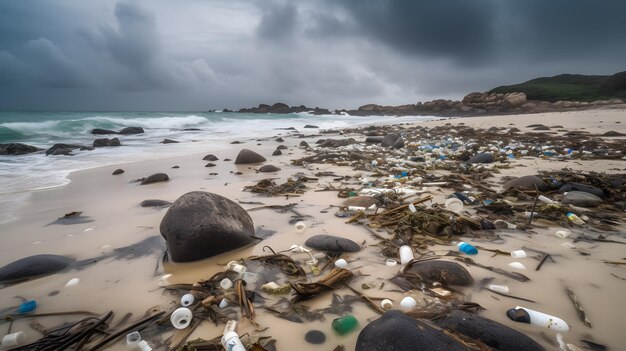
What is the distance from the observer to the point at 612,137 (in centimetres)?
969

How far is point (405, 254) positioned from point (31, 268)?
292 centimetres

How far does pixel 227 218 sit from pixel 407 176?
351cm

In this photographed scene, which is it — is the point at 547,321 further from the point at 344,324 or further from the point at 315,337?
the point at 315,337

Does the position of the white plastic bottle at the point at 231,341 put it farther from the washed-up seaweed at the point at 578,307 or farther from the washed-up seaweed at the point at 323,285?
the washed-up seaweed at the point at 578,307

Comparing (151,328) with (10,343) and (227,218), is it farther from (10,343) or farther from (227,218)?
(227,218)

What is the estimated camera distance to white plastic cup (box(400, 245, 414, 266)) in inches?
87.0

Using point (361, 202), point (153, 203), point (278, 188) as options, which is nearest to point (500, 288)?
point (361, 202)

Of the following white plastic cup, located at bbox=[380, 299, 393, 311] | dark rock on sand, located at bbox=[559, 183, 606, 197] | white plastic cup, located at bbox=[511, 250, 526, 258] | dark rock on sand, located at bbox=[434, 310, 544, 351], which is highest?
dark rock on sand, located at bbox=[559, 183, 606, 197]

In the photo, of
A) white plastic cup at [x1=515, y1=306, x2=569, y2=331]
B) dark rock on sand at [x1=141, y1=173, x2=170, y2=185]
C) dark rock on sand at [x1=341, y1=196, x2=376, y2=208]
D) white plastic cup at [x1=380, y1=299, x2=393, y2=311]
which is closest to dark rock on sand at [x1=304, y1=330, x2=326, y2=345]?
white plastic cup at [x1=380, y1=299, x2=393, y2=311]

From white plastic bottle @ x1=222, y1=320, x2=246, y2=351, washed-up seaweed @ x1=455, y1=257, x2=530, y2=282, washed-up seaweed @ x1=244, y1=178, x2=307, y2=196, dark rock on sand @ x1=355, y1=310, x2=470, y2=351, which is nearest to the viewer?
dark rock on sand @ x1=355, y1=310, x2=470, y2=351

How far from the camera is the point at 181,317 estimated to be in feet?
5.49

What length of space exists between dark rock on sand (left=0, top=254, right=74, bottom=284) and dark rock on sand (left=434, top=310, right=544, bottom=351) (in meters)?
2.87

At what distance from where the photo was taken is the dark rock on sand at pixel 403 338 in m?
1.19

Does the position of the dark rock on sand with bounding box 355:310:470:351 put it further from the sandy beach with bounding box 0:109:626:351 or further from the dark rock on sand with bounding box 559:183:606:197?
the dark rock on sand with bounding box 559:183:606:197
